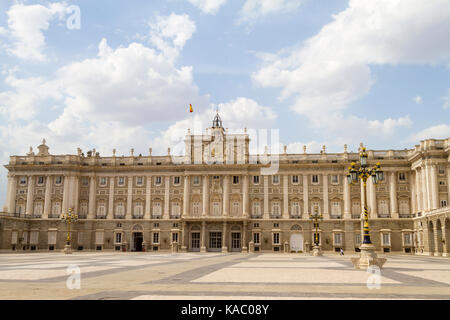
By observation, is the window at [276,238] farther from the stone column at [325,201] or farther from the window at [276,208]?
the stone column at [325,201]

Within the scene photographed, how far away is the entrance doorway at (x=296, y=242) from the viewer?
60250 mm

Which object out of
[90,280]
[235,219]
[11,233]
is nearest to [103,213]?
[11,233]

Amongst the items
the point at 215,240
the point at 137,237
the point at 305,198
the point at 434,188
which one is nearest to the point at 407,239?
the point at 434,188

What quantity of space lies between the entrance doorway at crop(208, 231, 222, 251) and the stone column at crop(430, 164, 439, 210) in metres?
27.5

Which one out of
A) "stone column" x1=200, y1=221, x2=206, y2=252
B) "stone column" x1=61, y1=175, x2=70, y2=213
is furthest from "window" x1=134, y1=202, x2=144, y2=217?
"stone column" x1=200, y1=221, x2=206, y2=252

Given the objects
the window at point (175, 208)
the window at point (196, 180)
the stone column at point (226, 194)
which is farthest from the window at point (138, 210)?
the stone column at point (226, 194)

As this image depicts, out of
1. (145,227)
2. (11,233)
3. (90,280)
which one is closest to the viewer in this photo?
(90,280)

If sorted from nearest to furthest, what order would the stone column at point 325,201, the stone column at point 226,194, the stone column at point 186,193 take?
the stone column at point 325,201 → the stone column at point 226,194 → the stone column at point 186,193

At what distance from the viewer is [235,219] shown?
199 feet

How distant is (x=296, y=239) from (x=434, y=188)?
18.6 m

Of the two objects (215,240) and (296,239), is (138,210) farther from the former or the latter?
(296,239)

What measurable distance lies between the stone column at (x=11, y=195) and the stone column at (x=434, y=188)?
187 feet

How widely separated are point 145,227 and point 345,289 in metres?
52.0

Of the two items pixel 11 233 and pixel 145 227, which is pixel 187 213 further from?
pixel 11 233
